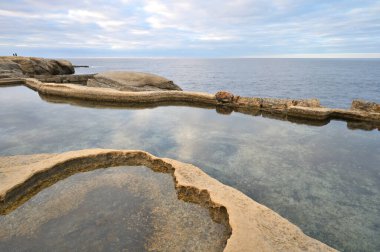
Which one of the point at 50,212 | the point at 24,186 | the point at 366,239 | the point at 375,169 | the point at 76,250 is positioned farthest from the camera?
the point at 375,169

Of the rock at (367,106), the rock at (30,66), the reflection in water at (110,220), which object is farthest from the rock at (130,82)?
the reflection in water at (110,220)

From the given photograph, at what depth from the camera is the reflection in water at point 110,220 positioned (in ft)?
18.1

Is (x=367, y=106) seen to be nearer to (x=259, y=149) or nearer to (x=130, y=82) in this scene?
(x=259, y=149)

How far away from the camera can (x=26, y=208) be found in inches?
268

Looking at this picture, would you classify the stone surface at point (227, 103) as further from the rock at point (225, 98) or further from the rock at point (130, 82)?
the rock at point (130, 82)

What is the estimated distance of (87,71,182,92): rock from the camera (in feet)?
83.3

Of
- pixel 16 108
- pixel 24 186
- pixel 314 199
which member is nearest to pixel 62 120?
pixel 16 108

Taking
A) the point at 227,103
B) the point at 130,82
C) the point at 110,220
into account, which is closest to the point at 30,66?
the point at 130,82

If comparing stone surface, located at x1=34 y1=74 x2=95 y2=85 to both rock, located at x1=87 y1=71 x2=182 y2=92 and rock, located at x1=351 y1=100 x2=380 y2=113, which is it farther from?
rock, located at x1=351 y1=100 x2=380 y2=113

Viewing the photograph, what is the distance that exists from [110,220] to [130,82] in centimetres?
2121

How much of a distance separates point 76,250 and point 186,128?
9.03 m

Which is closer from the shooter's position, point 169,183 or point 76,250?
point 76,250

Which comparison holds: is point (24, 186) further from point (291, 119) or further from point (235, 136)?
point (291, 119)

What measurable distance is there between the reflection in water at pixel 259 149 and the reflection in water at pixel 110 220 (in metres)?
2.28
